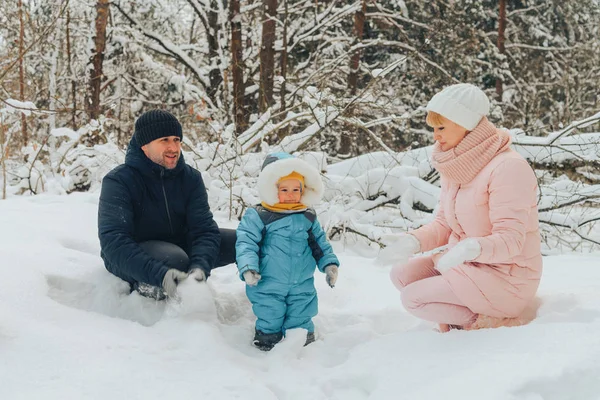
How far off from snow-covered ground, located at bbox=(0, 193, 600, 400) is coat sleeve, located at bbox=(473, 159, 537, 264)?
0.36 meters

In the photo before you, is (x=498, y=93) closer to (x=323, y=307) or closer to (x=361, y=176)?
(x=361, y=176)

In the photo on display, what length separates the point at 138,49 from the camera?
35.0 ft

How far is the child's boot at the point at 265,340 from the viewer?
2.71m

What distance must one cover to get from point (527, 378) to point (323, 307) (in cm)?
160

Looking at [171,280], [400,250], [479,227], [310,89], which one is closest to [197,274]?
[171,280]

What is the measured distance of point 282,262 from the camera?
9.04 ft

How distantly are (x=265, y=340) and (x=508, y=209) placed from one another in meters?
1.40

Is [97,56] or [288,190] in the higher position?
[97,56]

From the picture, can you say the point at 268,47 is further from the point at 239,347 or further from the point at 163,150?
the point at 239,347

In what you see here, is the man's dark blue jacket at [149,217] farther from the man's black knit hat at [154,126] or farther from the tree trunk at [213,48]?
the tree trunk at [213,48]

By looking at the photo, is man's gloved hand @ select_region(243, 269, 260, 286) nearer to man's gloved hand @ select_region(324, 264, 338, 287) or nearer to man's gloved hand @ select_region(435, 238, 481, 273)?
man's gloved hand @ select_region(324, 264, 338, 287)

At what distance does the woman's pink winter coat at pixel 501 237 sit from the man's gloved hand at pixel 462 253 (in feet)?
0.11

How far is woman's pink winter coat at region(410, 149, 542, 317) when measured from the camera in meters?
2.34

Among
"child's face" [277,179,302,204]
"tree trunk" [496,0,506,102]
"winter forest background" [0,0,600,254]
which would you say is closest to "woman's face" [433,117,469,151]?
"child's face" [277,179,302,204]
